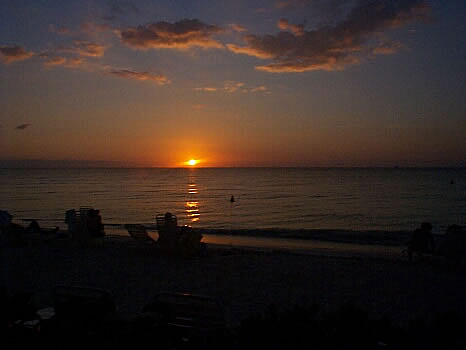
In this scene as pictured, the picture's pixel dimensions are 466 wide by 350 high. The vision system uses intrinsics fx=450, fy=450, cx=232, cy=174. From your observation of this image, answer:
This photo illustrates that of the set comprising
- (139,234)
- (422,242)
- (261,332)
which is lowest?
(422,242)

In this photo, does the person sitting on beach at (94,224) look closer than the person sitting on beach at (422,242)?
No

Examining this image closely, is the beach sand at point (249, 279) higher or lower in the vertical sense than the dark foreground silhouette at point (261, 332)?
lower

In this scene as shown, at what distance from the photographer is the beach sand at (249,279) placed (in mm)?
7156

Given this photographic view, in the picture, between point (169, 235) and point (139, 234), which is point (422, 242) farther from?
point (139, 234)

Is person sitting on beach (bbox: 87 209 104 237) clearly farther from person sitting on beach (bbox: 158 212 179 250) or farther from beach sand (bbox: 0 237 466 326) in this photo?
person sitting on beach (bbox: 158 212 179 250)

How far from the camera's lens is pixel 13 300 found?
11.1 ft

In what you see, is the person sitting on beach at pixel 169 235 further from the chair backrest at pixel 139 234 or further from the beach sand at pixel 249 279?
the chair backrest at pixel 139 234

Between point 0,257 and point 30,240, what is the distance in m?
2.36

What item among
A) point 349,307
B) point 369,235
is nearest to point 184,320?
point 349,307

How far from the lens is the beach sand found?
716cm

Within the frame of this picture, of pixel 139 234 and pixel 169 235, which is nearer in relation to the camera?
pixel 169 235

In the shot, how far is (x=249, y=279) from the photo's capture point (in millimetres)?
8734

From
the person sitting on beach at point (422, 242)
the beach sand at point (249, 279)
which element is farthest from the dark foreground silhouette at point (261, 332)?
the person sitting on beach at point (422, 242)

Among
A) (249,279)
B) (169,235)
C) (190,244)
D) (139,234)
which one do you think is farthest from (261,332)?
(139,234)
